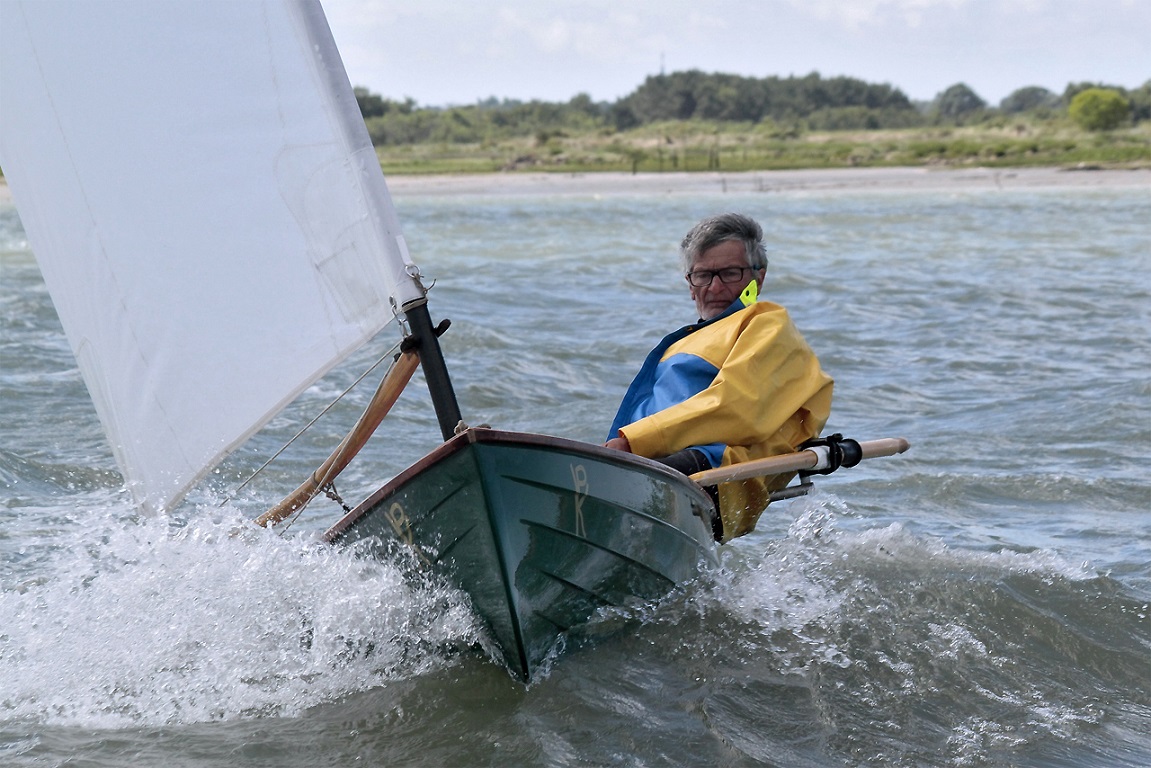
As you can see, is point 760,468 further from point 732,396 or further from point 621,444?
point 621,444

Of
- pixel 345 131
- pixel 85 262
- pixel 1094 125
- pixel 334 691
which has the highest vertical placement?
pixel 345 131

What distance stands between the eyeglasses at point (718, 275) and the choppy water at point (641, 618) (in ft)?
3.32

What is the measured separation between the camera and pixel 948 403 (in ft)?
26.6

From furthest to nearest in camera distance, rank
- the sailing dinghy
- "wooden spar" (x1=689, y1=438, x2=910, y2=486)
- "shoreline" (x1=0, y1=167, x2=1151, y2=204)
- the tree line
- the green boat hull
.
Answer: the tree line → "shoreline" (x1=0, y1=167, x2=1151, y2=204) → "wooden spar" (x1=689, y1=438, x2=910, y2=486) → the sailing dinghy → the green boat hull

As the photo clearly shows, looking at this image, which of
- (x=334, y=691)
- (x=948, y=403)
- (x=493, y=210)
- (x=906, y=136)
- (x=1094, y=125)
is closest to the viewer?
(x=334, y=691)

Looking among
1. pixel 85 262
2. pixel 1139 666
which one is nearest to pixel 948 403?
pixel 1139 666

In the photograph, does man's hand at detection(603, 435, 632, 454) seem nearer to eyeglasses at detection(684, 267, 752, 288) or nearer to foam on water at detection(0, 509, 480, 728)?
foam on water at detection(0, 509, 480, 728)

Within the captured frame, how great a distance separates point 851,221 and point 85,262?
77.6ft

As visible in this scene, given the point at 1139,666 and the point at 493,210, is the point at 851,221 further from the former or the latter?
the point at 1139,666

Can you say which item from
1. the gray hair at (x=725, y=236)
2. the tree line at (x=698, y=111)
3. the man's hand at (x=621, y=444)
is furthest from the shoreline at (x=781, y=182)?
the man's hand at (x=621, y=444)

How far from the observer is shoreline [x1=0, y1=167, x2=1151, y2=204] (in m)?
37.0

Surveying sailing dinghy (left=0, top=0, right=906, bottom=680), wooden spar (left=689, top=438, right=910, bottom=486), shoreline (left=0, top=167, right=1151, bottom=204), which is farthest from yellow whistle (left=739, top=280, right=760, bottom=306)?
shoreline (left=0, top=167, right=1151, bottom=204)

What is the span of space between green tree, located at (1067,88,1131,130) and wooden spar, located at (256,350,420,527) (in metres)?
52.0

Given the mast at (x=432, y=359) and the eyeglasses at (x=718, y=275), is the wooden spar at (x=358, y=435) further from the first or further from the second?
the eyeglasses at (x=718, y=275)
